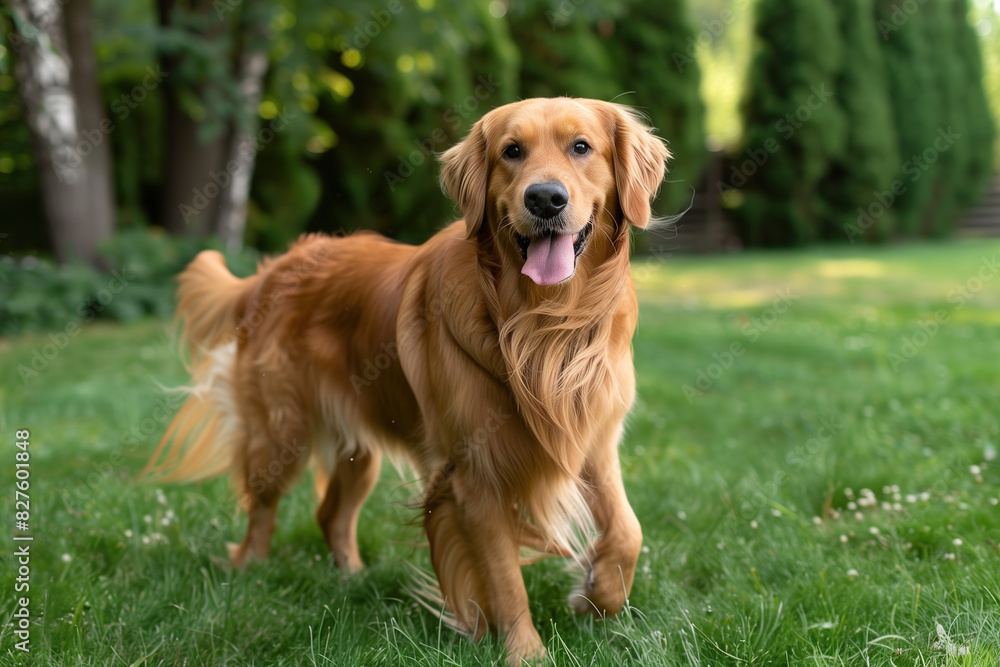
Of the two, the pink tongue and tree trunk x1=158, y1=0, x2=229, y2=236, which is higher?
the pink tongue

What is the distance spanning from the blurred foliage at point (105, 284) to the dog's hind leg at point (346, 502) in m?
5.17

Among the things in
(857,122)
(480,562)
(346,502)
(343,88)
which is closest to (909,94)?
(857,122)

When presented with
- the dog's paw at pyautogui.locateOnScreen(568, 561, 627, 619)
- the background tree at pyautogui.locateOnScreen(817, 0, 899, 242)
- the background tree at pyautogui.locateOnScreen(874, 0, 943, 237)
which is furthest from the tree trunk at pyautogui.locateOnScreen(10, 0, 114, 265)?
the background tree at pyautogui.locateOnScreen(874, 0, 943, 237)

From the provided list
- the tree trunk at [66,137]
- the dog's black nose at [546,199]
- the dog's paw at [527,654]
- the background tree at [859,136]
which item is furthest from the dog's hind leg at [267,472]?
the background tree at [859,136]

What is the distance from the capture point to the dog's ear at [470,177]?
2.54 metres

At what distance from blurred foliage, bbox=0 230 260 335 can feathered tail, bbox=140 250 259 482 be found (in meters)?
4.44

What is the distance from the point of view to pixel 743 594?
2500 mm

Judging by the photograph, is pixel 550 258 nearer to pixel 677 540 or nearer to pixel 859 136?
pixel 677 540

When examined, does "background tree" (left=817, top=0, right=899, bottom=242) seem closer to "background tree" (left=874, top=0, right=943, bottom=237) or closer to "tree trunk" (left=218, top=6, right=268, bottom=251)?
"background tree" (left=874, top=0, right=943, bottom=237)

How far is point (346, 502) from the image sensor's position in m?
3.39

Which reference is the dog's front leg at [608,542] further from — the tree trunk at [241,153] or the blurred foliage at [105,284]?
the tree trunk at [241,153]

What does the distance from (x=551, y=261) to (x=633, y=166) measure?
0.44m

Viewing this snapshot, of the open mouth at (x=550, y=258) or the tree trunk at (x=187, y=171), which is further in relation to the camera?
the tree trunk at (x=187, y=171)

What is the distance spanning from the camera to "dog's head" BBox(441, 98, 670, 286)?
7.73 ft
